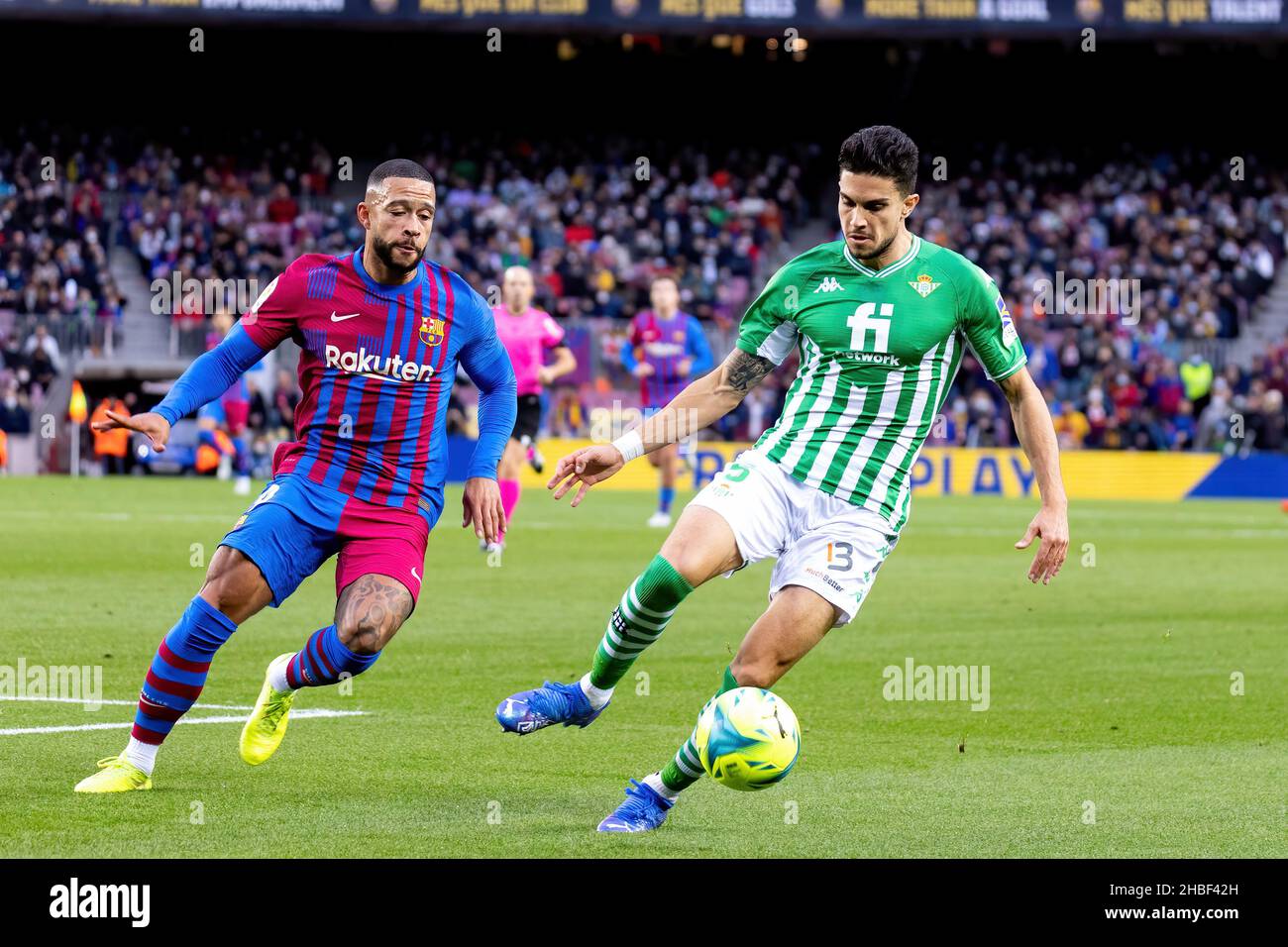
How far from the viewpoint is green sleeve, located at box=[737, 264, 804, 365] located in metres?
6.70

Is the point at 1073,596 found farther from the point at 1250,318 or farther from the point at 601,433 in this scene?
the point at 1250,318

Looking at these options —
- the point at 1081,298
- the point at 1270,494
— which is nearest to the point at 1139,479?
the point at 1270,494

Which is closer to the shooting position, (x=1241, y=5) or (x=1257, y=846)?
(x=1257, y=846)

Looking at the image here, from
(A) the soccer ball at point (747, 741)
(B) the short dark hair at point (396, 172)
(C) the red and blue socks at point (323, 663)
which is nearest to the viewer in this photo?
(A) the soccer ball at point (747, 741)

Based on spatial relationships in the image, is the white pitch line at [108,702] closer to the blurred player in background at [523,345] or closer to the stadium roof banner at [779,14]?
the blurred player in background at [523,345]

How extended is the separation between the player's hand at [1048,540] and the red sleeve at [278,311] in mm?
2714

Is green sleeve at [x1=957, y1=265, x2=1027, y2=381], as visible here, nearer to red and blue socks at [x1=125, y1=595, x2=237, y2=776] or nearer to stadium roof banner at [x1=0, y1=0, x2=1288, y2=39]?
red and blue socks at [x1=125, y1=595, x2=237, y2=776]

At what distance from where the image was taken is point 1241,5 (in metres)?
35.3

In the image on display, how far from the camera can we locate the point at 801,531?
21.4ft

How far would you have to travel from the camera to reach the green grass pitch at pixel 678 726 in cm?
604

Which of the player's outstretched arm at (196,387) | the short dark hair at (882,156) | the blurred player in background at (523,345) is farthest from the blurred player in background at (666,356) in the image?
the short dark hair at (882,156)

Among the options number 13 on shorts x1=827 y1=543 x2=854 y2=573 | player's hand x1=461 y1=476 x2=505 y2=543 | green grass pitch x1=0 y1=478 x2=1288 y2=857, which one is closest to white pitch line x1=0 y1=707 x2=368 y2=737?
green grass pitch x1=0 y1=478 x2=1288 y2=857

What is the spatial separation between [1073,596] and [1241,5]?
2357cm

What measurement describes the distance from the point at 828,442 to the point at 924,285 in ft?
2.06
